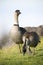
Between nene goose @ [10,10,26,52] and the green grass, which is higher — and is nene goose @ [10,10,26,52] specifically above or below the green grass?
above

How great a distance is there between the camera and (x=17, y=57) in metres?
1.90

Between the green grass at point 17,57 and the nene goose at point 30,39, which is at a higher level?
the nene goose at point 30,39

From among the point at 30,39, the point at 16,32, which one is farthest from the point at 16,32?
the point at 30,39

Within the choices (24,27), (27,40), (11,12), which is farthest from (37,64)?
(11,12)

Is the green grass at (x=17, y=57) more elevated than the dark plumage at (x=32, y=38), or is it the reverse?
the dark plumage at (x=32, y=38)

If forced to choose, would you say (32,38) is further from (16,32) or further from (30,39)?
(16,32)

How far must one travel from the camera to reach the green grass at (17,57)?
6.10 ft

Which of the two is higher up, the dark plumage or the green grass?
the dark plumage

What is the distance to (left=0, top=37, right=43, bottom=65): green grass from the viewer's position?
1860 mm

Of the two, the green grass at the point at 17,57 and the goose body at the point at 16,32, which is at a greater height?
the goose body at the point at 16,32

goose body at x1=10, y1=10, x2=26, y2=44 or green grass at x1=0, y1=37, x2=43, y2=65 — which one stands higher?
goose body at x1=10, y1=10, x2=26, y2=44

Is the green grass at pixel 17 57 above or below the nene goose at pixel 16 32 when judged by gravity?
below

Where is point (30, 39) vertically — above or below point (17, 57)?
above

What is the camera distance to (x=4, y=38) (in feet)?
6.58
